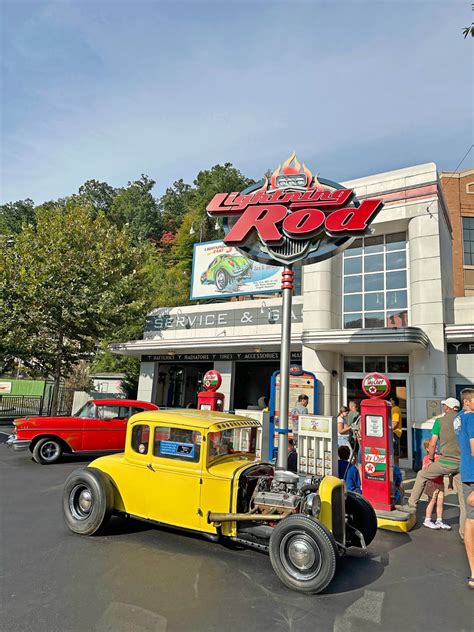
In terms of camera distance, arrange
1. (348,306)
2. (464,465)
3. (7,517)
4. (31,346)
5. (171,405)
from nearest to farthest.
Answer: (464,465), (7,517), (348,306), (31,346), (171,405)

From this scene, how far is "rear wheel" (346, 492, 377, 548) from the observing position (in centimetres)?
515

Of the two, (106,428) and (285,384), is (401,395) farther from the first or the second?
(106,428)

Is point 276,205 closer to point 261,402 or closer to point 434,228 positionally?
point 434,228

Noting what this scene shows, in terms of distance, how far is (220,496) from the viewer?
16.0 ft

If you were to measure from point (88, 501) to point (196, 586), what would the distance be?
7.21 feet

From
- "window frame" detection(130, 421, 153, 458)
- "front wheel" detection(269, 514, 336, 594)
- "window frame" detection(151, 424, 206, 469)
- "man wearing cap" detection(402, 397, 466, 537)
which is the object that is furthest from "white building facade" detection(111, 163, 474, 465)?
"front wheel" detection(269, 514, 336, 594)


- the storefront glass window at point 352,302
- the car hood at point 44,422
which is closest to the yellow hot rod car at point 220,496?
the car hood at point 44,422

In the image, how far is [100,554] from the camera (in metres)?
4.89

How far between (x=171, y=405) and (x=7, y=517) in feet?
42.9

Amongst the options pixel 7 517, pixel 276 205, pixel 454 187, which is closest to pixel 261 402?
pixel 276 205

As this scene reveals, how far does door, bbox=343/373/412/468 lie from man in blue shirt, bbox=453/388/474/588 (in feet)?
25.5

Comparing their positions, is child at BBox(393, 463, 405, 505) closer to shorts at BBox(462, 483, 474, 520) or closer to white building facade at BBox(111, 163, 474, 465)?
shorts at BBox(462, 483, 474, 520)

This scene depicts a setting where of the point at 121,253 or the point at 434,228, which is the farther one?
the point at 121,253

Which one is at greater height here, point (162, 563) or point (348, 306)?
point (348, 306)
